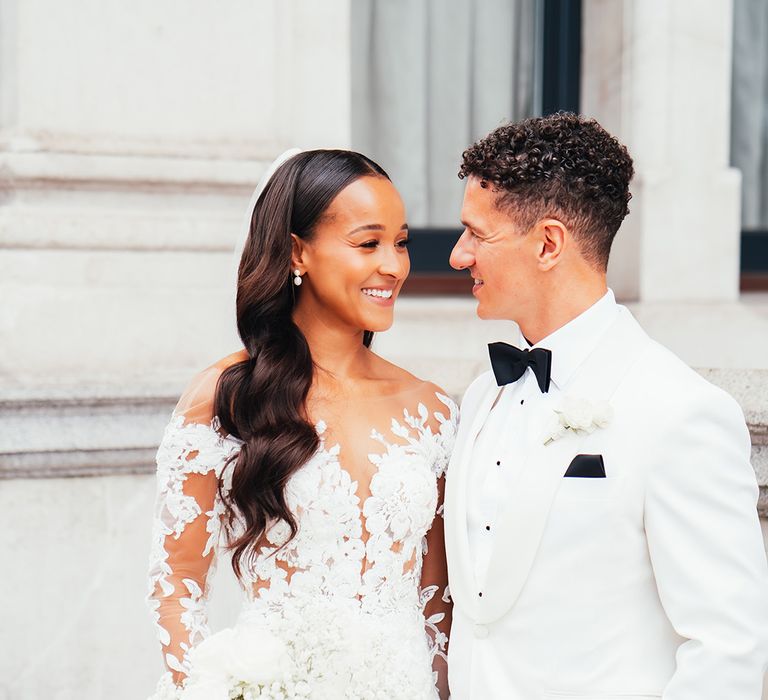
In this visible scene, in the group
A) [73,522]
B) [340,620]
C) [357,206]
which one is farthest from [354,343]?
[73,522]

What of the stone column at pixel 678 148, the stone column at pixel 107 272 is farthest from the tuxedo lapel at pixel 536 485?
the stone column at pixel 678 148

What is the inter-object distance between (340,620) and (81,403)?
6.13 ft

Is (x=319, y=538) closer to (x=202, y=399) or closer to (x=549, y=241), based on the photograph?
(x=202, y=399)

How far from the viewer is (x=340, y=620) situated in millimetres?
2070

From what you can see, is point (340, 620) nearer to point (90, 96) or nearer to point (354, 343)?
point (354, 343)

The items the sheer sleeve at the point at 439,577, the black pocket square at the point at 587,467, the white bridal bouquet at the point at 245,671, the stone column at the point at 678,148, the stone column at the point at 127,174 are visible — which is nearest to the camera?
the white bridal bouquet at the point at 245,671

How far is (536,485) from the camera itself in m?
2.05

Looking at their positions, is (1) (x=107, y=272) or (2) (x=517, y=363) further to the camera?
(1) (x=107, y=272)

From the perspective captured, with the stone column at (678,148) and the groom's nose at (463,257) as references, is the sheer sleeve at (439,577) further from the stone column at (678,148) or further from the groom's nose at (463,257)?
the stone column at (678,148)

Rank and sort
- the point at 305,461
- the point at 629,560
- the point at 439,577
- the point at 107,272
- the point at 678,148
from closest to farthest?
the point at 629,560, the point at 305,461, the point at 439,577, the point at 107,272, the point at 678,148

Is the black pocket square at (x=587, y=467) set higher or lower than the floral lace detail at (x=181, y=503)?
higher

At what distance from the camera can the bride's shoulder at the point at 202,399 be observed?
2.41 m

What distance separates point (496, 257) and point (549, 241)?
0.41ft

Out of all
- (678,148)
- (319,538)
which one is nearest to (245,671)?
(319,538)
